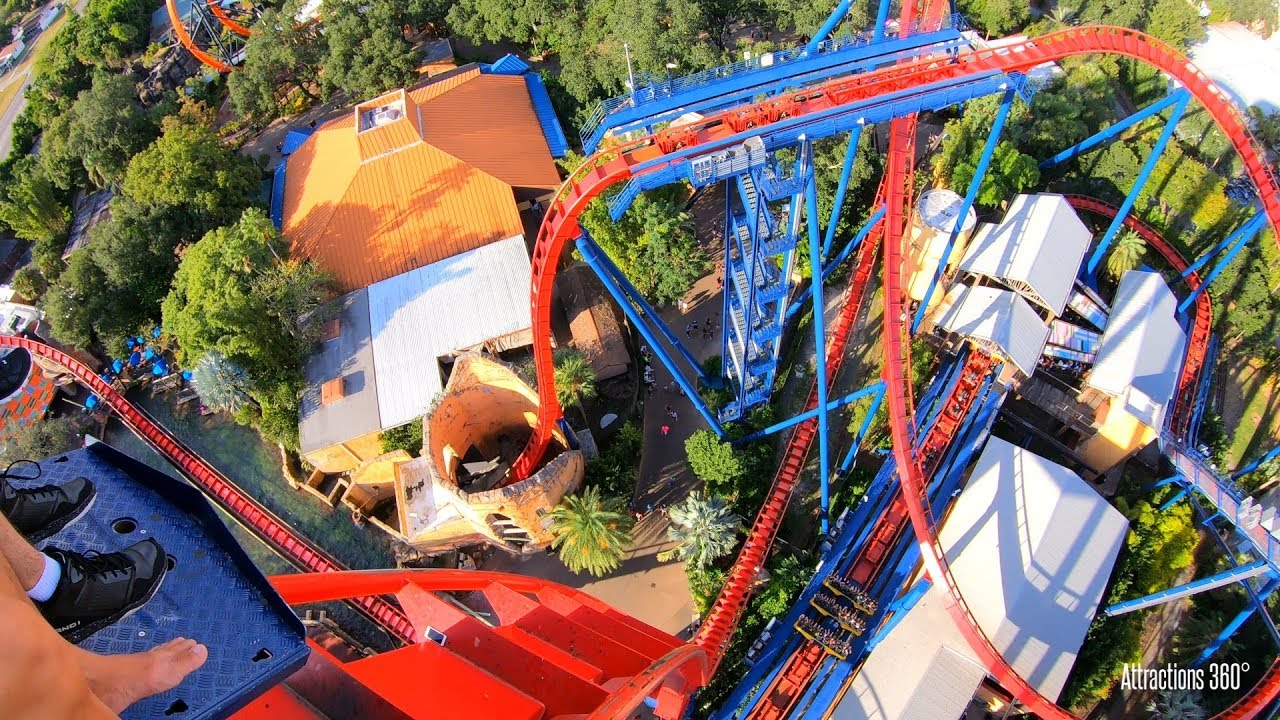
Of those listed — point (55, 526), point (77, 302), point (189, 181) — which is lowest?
point (77, 302)

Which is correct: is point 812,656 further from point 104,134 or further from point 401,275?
point 104,134

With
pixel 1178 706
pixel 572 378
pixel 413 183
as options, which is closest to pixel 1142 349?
pixel 1178 706

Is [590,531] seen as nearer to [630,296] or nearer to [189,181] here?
[630,296]

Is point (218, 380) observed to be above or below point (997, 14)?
below

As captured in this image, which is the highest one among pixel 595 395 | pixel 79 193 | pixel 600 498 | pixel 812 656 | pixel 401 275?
pixel 79 193

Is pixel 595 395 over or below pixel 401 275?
below

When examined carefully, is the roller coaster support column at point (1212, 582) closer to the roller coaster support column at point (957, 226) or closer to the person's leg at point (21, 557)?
the roller coaster support column at point (957, 226)

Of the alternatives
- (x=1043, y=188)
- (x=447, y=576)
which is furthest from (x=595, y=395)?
(x=1043, y=188)
